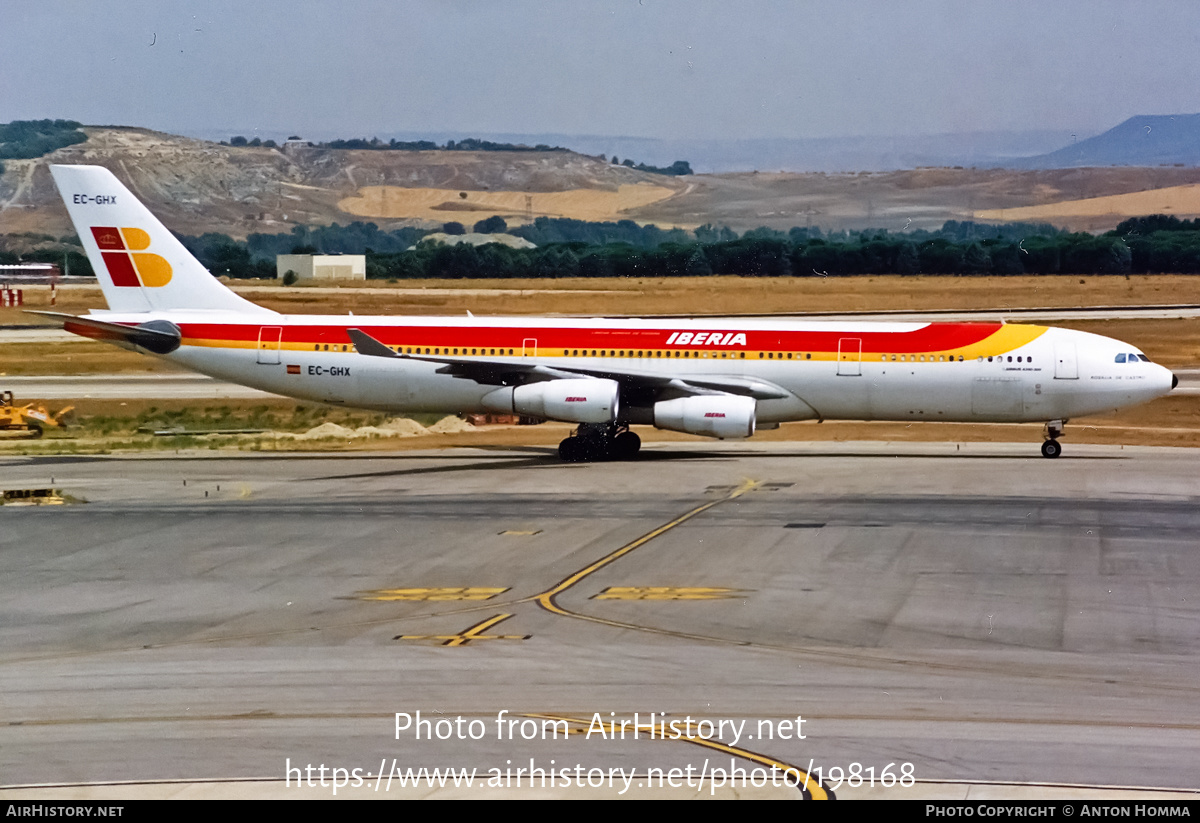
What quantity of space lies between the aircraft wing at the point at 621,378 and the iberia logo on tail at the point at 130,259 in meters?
7.79

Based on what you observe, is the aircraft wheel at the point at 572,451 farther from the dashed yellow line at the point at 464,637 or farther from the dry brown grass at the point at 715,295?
the dry brown grass at the point at 715,295

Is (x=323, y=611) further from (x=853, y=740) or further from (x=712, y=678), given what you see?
(x=853, y=740)

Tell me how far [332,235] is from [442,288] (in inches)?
2183

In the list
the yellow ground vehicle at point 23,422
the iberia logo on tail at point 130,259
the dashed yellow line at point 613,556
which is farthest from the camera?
the yellow ground vehicle at point 23,422

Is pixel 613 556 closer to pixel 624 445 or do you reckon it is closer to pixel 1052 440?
pixel 624 445

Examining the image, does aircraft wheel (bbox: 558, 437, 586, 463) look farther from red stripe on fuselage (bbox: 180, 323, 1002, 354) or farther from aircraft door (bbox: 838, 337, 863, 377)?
aircraft door (bbox: 838, 337, 863, 377)

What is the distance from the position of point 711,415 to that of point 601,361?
A: 13.9 ft

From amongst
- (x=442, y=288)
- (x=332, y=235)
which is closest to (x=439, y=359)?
(x=442, y=288)

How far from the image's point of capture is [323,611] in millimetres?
22078

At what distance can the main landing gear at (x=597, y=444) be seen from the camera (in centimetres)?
4334

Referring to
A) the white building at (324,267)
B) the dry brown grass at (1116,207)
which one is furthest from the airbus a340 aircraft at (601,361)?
the dry brown grass at (1116,207)

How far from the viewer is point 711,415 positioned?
4041 centimetres

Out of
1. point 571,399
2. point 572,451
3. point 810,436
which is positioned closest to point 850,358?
point 571,399
